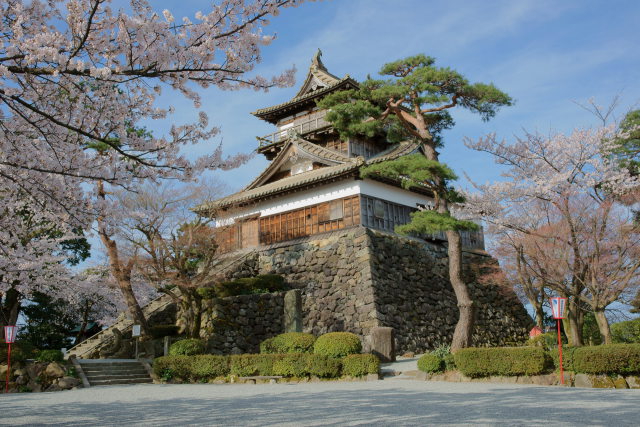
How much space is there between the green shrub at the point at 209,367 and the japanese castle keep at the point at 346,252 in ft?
9.30

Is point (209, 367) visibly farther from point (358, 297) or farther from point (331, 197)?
point (331, 197)

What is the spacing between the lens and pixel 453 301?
77.7 ft

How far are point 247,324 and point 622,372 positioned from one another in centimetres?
1283

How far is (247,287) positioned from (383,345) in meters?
6.94

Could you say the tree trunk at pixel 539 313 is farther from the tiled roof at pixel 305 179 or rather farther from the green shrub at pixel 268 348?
the green shrub at pixel 268 348

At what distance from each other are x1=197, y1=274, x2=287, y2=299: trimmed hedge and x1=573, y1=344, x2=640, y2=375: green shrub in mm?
12519

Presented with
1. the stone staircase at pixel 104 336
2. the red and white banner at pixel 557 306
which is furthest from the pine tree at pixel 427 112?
the stone staircase at pixel 104 336

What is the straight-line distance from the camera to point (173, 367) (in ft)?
55.0

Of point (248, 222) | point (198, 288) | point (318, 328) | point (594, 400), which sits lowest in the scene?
point (594, 400)

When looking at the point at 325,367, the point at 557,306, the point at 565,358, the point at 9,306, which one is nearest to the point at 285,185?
the point at 325,367

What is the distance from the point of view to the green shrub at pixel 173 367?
54.6 ft

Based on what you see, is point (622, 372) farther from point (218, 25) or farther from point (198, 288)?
point (198, 288)

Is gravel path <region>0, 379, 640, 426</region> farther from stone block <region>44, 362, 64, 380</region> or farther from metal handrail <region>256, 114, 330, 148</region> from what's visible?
metal handrail <region>256, 114, 330, 148</region>

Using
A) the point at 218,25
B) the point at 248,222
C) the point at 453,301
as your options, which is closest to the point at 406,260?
the point at 453,301
